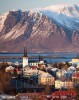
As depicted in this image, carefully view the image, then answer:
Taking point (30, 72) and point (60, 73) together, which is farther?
point (60, 73)

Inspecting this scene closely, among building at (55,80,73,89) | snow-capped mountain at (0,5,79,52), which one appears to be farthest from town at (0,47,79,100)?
snow-capped mountain at (0,5,79,52)

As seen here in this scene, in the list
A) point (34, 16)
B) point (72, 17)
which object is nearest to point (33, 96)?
point (34, 16)

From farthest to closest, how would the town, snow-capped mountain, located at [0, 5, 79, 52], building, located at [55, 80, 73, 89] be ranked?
snow-capped mountain, located at [0, 5, 79, 52] → building, located at [55, 80, 73, 89] → the town

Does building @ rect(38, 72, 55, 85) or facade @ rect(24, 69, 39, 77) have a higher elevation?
facade @ rect(24, 69, 39, 77)

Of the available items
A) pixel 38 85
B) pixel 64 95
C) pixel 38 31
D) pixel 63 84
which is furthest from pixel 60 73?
pixel 38 31

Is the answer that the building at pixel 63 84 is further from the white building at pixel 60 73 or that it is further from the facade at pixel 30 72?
the white building at pixel 60 73

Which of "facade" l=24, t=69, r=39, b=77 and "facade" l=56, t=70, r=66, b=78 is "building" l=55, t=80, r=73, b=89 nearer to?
"facade" l=24, t=69, r=39, b=77

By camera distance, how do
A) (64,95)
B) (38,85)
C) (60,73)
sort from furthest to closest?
(60,73) → (38,85) → (64,95)

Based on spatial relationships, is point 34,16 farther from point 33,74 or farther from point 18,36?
point 33,74

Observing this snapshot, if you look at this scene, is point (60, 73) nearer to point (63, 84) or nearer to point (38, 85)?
point (63, 84)
